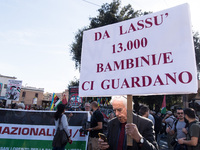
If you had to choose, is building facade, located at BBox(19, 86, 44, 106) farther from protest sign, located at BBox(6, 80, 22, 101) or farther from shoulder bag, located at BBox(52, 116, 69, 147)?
shoulder bag, located at BBox(52, 116, 69, 147)

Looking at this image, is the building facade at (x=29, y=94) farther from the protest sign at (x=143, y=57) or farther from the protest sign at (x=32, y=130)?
the protest sign at (x=143, y=57)

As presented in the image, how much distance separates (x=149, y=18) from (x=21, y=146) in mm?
4941

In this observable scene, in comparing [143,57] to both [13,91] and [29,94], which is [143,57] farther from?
[29,94]

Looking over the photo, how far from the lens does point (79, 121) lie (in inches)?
218

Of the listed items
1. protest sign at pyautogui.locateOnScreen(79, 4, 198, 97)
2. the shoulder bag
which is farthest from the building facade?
protest sign at pyautogui.locateOnScreen(79, 4, 198, 97)

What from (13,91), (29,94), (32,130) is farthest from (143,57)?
(29,94)

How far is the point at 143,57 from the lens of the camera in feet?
6.26

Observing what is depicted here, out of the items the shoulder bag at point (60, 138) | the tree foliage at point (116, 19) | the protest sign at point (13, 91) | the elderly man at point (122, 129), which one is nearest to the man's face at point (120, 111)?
the elderly man at point (122, 129)

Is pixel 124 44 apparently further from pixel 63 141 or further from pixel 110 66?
pixel 63 141

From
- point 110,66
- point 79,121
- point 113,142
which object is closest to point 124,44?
point 110,66

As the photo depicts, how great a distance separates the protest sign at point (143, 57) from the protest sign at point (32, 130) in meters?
3.56

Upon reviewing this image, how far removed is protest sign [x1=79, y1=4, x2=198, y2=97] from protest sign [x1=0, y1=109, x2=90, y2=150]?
356cm

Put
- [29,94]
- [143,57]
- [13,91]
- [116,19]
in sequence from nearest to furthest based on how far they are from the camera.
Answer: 1. [143,57]
2. [13,91]
3. [116,19]
4. [29,94]

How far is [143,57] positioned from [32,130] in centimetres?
453
